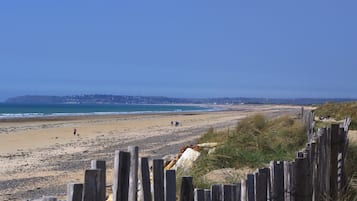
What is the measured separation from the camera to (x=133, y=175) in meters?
3.62

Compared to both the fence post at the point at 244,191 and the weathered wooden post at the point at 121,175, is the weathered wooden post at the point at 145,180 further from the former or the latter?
the fence post at the point at 244,191

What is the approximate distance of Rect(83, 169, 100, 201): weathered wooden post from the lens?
2814 millimetres

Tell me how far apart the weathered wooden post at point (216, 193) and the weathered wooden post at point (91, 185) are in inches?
38.5

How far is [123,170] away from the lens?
3.31m

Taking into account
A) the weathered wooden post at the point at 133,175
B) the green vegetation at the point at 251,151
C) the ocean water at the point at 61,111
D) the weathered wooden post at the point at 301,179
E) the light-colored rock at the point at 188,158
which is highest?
the weathered wooden post at the point at 133,175

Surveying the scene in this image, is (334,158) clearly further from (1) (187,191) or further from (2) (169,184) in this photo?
(2) (169,184)

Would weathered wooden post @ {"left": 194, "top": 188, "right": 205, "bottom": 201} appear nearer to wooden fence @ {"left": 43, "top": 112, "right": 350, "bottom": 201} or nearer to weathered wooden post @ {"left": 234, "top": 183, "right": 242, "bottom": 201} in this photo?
wooden fence @ {"left": 43, "top": 112, "right": 350, "bottom": 201}

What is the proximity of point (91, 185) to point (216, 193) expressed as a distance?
1.07m

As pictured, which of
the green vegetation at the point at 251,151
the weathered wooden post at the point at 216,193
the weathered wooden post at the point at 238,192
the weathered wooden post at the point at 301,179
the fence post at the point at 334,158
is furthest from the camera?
the green vegetation at the point at 251,151

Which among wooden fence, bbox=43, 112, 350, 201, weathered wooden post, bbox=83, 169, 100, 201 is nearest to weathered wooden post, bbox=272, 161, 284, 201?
wooden fence, bbox=43, 112, 350, 201

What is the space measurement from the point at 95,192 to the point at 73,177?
15.9 meters

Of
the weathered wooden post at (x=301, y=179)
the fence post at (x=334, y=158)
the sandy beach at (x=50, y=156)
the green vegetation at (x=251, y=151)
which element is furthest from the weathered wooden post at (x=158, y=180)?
the sandy beach at (x=50, y=156)

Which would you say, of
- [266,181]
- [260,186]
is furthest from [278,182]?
[260,186]

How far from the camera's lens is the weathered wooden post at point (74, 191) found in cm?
276
